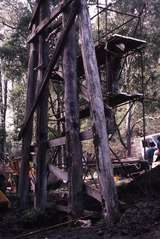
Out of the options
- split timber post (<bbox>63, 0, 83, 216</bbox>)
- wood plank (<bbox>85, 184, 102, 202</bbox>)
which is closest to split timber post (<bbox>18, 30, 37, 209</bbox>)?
split timber post (<bbox>63, 0, 83, 216</bbox>)

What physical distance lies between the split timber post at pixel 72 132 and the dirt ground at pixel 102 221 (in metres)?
0.45

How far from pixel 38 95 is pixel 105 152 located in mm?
2484

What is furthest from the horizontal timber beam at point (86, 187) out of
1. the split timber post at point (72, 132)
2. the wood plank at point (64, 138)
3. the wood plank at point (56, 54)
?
the wood plank at point (56, 54)

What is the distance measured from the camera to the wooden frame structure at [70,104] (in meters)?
6.77

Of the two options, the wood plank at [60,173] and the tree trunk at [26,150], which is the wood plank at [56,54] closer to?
the tree trunk at [26,150]

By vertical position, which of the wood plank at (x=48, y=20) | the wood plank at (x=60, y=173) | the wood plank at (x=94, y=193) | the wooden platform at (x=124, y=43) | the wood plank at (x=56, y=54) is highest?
the wood plank at (x=48, y=20)

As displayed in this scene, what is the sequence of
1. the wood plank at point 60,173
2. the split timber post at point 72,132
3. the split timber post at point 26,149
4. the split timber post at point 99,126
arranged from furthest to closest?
the split timber post at point 26,149
the wood plank at point 60,173
the split timber post at point 72,132
the split timber post at point 99,126

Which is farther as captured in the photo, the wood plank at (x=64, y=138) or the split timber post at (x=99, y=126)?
→ the wood plank at (x=64, y=138)

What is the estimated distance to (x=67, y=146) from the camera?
7.66 metres

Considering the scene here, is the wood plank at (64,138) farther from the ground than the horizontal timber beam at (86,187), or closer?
farther from the ground

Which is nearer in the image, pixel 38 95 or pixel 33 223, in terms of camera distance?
pixel 33 223

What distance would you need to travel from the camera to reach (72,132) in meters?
7.57

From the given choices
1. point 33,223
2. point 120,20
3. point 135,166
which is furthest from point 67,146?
point 120,20

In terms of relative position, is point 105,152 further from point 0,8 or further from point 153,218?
point 0,8
